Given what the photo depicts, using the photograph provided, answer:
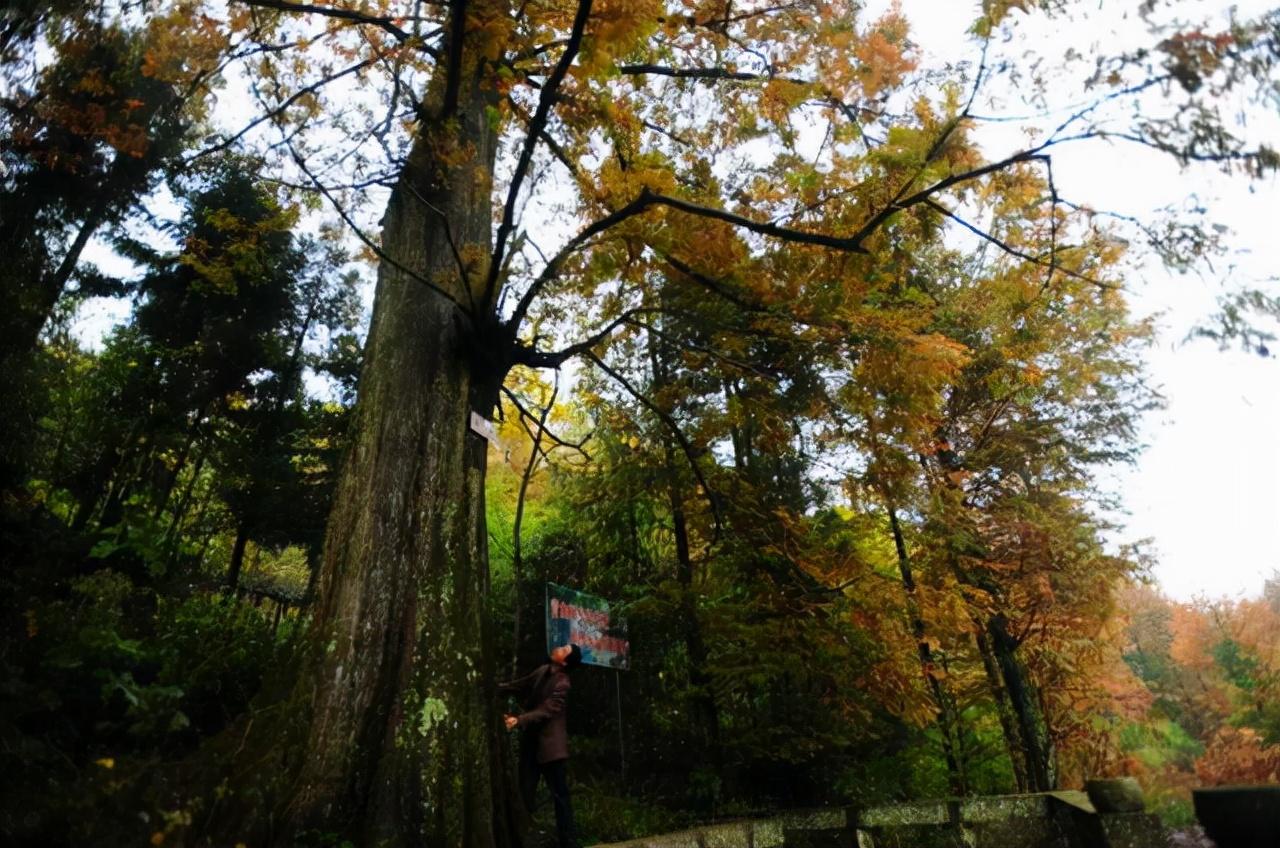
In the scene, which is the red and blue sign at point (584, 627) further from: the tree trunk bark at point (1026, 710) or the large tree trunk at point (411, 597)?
the tree trunk bark at point (1026, 710)

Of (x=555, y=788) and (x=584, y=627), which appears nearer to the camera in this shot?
(x=555, y=788)

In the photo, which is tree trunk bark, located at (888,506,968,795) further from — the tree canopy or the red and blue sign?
the red and blue sign

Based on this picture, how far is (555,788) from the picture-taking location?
4.54 m

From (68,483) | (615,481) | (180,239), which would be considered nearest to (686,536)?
(615,481)

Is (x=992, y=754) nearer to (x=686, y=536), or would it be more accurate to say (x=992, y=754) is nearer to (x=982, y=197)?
(x=686, y=536)

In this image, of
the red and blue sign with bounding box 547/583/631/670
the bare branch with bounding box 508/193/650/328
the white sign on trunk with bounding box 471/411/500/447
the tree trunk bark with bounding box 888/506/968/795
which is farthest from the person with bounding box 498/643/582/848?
the tree trunk bark with bounding box 888/506/968/795

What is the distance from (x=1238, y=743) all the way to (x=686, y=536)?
1921 cm

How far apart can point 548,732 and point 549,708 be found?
0.50 feet

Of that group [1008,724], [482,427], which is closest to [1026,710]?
[1008,724]

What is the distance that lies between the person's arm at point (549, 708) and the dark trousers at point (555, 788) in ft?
0.94

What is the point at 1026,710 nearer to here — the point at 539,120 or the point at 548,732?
the point at 548,732

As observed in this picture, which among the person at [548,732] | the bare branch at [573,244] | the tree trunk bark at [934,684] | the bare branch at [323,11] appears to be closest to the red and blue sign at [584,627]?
the person at [548,732]

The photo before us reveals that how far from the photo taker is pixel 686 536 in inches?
322

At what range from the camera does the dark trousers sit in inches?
172
